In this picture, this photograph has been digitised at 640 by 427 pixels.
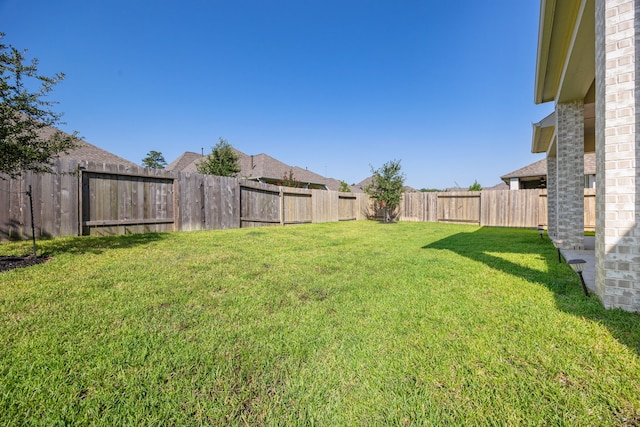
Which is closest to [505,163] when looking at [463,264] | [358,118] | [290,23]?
[358,118]

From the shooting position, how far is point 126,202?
7020 mm

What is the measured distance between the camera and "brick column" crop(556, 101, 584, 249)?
5656 millimetres

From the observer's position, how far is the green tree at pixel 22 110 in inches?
146

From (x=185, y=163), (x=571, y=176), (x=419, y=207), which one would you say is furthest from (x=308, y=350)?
(x=185, y=163)

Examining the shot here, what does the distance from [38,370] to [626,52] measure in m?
5.41

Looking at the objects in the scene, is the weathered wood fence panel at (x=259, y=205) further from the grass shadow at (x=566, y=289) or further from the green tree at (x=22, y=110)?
the grass shadow at (x=566, y=289)

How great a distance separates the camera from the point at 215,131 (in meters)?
15.9

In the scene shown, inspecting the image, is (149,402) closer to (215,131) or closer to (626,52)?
(626,52)

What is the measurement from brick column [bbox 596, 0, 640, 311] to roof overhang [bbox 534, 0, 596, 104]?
1313 millimetres

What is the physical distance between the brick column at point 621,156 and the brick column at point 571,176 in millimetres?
3798

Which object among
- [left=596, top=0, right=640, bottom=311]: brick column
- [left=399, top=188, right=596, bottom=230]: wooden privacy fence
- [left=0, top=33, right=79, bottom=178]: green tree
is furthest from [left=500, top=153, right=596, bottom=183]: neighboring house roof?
[left=0, top=33, right=79, bottom=178]: green tree

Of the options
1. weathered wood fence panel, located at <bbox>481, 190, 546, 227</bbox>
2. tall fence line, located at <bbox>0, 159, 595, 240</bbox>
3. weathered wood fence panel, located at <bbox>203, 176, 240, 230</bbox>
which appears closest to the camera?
tall fence line, located at <bbox>0, 159, 595, 240</bbox>

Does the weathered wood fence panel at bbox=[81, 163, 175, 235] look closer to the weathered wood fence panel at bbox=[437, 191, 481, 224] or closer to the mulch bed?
the mulch bed

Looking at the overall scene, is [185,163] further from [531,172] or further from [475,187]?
[531,172]
